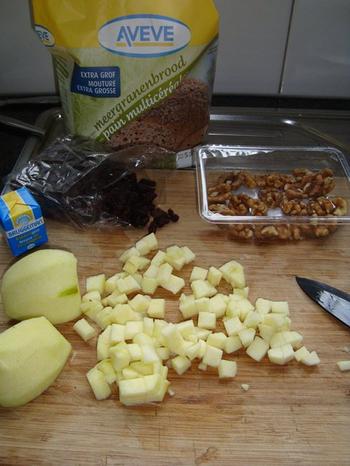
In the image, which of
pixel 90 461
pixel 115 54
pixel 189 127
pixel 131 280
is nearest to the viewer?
pixel 90 461

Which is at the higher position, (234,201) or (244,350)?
(234,201)

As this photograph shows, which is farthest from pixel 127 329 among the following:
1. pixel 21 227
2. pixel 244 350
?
pixel 21 227

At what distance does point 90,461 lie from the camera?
→ 3.26 feet

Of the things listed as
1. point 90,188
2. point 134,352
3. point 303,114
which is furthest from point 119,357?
point 303,114

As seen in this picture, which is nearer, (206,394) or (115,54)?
(206,394)

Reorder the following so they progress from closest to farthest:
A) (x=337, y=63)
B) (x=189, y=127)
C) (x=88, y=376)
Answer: (x=88, y=376) < (x=189, y=127) < (x=337, y=63)

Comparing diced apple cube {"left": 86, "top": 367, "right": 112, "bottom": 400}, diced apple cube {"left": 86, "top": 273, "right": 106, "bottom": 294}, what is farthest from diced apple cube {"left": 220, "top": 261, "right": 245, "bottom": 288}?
diced apple cube {"left": 86, "top": 367, "right": 112, "bottom": 400}

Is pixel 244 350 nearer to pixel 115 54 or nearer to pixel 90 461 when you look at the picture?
pixel 90 461

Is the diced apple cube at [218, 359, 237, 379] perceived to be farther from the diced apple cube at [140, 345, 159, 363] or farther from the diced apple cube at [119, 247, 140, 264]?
the diced apple cube at [119, 247, 140, 264]

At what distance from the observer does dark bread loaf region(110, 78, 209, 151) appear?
61.0 inches

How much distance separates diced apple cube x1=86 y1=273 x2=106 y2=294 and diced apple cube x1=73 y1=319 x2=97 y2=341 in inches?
4.1

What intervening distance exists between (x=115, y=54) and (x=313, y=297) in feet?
2.79

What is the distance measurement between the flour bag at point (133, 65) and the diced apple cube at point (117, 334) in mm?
646

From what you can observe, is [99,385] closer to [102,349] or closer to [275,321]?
[102,349]
